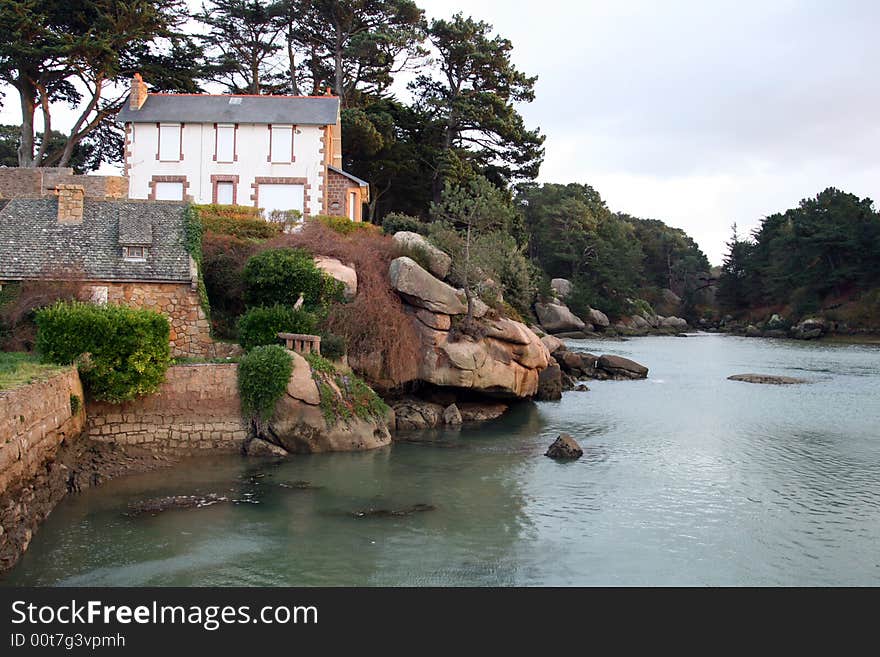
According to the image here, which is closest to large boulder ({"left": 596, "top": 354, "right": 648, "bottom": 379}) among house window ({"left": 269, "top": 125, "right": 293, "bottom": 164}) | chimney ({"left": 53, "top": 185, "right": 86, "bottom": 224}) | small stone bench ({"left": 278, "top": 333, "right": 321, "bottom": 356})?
house window ({"left": 269, "top": 125, "right": 293, "bottom": 164})

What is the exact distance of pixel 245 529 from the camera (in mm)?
14812

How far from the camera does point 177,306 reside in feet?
79.5

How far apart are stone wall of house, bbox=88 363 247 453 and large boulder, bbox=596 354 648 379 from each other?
25.6 meters

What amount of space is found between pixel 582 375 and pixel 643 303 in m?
50.3

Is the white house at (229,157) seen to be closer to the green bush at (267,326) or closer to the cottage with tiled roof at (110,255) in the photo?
the cottage with tiled roof at (110,255)

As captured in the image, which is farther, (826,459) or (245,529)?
(826,459)

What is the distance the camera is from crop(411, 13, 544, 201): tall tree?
45.2 meters

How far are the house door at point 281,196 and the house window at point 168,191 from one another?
392cm

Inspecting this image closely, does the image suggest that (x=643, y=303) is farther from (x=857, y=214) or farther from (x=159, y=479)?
(x=159, y=479)

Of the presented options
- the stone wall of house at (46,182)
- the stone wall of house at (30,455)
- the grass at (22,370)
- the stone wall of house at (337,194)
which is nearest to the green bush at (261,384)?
the stone wall of house at (30,455)

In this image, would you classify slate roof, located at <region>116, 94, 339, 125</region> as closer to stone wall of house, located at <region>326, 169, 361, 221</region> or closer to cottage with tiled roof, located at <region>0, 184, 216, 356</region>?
stone wall of house, located at <region>326, 169, 361, 221</region>

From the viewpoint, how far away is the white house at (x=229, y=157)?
123 feet
